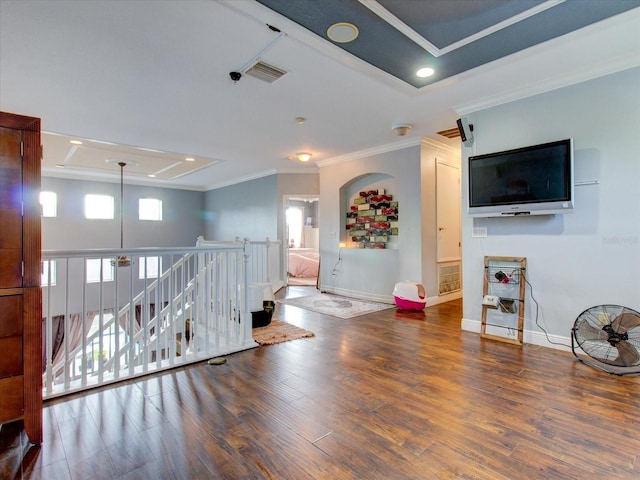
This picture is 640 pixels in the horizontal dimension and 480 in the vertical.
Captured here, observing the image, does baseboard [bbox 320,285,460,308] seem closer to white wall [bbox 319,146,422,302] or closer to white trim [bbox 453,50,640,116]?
white wall [bbox 319,146,422,302]

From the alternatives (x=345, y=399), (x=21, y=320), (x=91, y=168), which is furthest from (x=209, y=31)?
(x=91, y=168)

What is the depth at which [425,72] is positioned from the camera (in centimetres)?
299

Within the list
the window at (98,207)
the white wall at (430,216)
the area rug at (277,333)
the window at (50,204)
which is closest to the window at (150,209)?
the window at (98,207)

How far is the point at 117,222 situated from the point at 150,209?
3.02 ft

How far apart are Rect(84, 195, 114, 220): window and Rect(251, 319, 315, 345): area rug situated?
6647 millimetres

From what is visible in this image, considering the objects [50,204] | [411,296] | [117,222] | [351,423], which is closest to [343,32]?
[351,423]

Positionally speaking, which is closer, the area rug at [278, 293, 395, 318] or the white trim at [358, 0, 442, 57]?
the white trim at [358, 0, 442, 57]

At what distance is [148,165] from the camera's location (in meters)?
7.11

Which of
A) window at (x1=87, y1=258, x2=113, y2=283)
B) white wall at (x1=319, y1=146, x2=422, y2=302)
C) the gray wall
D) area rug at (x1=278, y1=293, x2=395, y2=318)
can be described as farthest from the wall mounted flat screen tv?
window at (x1=87, y1=258, x2=113, y2=283)

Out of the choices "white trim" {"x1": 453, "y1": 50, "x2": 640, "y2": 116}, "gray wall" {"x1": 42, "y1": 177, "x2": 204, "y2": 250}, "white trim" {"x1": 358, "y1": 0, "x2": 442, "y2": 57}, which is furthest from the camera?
"gray wall" {"x1": 42, "y1": 177, "x2": 204, "y2": 250}

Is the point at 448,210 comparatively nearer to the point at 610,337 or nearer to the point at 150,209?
the point at 610,337

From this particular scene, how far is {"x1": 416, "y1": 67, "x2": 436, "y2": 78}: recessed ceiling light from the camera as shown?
9.61ft

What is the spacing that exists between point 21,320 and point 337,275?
4.93 meters

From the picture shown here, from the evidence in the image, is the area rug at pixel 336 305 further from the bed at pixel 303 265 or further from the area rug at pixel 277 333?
the bed at pixel 303 265
